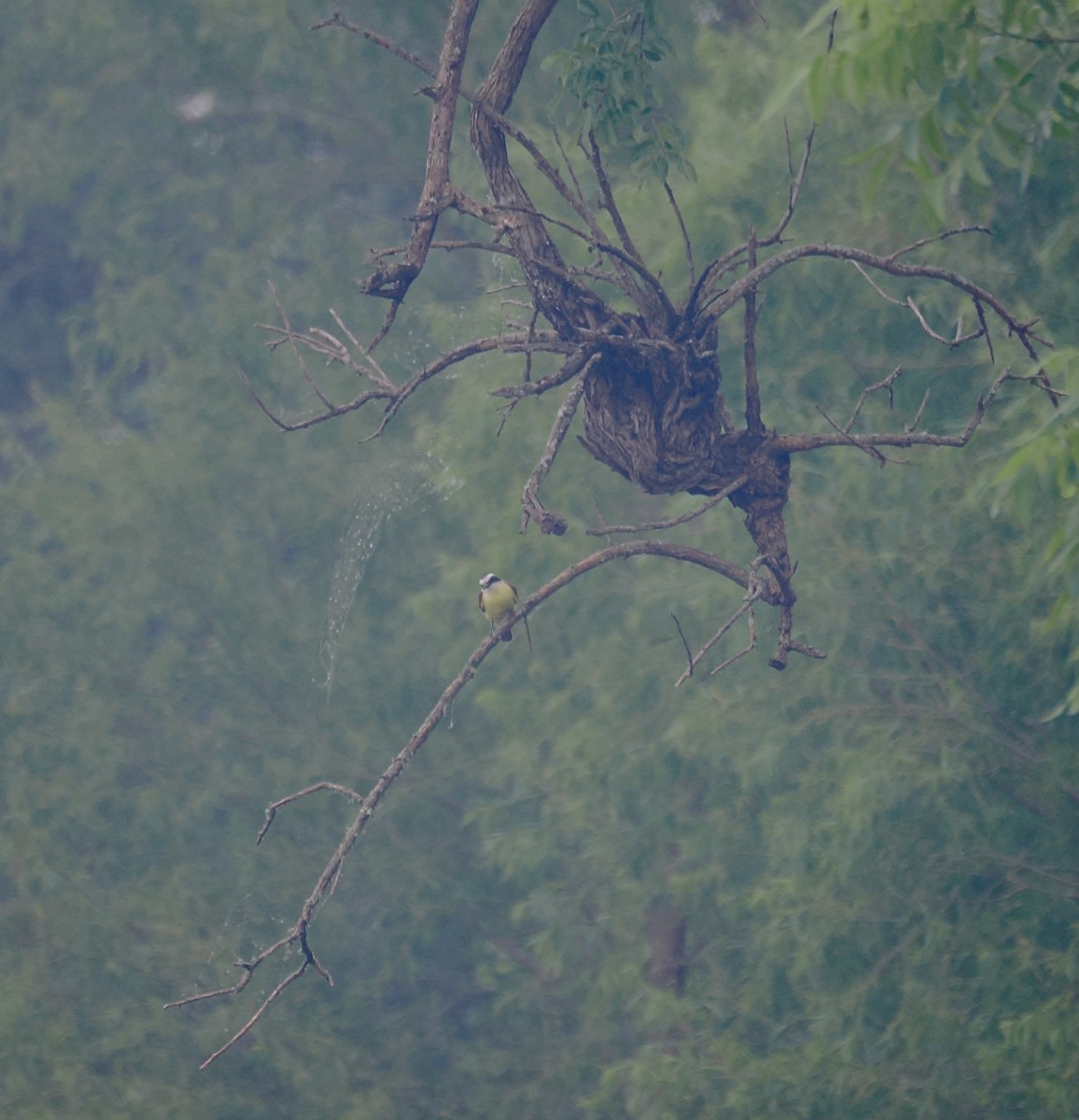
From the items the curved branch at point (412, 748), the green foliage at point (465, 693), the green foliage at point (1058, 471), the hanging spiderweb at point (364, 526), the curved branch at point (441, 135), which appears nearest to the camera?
the green foliage at point (1058, 471)

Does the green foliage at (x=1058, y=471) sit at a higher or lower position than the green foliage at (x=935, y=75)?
lower

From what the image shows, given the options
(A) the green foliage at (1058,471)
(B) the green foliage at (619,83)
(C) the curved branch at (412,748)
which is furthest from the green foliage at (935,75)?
(C) the curved branch at (412,748)

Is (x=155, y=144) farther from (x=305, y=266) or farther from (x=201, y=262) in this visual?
(x=305, y=266)

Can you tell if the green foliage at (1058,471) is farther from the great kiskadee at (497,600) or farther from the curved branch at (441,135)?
the great kiskadee at (497,600)

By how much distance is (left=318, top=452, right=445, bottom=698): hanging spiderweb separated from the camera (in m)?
9.11

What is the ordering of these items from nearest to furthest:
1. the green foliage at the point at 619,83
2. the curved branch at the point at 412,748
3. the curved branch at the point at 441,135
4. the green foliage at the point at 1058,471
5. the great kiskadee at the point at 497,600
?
the green foliage at the point at 1058,471 < the curved branch at the point at 412,748 < the curved branch at the point at 441,135 < the green foliage at the point at 619,83 < the great kiskadee at the point at 497,600

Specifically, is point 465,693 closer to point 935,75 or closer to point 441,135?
point 441,135

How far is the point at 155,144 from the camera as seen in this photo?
38.0ft

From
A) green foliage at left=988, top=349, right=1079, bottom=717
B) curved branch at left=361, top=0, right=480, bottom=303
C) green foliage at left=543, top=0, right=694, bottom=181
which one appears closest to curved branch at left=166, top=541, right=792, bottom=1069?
green foliage at left=988, top=349, right=1079, bottom=717

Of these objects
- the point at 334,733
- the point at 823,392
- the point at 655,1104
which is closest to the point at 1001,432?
the point at 823,392

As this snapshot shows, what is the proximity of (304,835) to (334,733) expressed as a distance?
0.68 metres

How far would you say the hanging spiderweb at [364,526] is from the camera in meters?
9.11

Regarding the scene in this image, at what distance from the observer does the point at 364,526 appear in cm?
988

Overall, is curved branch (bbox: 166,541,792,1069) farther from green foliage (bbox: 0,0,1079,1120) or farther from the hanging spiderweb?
the hanging spiderweb
